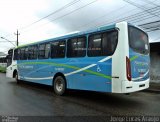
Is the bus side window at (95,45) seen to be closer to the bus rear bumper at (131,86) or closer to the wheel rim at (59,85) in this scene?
the bus rear bumper at (131,86)

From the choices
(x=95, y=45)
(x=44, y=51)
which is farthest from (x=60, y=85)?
(x=95, y=45)

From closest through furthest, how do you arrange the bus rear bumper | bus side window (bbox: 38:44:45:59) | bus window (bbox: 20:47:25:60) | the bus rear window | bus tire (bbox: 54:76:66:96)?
the bus rear bumper, the bus rear window, bus tire (bbox: 54:76:66:96), bus side window (bbox: 38:44:45:59), bus window (bbox: 20:47:25:60)

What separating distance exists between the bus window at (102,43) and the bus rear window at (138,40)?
25.1 inches

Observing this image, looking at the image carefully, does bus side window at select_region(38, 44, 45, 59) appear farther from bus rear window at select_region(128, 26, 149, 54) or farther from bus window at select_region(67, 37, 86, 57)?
bus rear window at select_region(128, 26, 149, 54)

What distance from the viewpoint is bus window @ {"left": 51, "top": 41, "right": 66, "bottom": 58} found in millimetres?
9928

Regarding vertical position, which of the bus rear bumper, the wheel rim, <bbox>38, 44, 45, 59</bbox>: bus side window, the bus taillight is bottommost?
the wheel rim

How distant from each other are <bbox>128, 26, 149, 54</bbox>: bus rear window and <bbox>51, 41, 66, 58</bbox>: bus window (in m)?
3.58

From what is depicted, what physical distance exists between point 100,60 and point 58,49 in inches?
126

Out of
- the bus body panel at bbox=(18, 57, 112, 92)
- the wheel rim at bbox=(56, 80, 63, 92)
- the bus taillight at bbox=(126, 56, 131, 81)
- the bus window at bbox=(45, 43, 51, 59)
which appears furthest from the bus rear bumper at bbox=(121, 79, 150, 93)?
the bus window at bbox=(45, 43, 51, 59)

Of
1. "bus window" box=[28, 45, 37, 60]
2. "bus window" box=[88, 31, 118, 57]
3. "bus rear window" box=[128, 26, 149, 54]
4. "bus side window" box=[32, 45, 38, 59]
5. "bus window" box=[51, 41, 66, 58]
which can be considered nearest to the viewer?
"bus window" box=[88, 31, 118, 57]

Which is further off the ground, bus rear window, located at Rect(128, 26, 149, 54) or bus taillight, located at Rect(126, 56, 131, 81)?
bus rear window, located at Rect(128, 26, 149, 54)

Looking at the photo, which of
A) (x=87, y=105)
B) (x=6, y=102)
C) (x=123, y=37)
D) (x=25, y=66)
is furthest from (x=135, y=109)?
(x=25, y=66)

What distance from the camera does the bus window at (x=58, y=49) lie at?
9928mm

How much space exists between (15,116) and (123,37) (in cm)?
448
